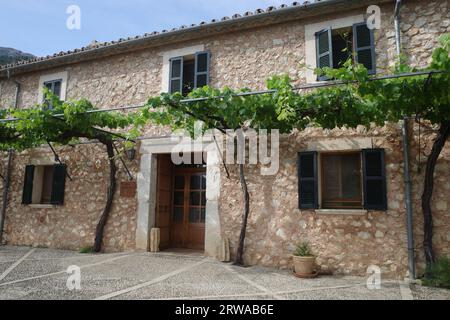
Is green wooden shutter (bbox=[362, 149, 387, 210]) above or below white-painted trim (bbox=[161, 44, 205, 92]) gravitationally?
below

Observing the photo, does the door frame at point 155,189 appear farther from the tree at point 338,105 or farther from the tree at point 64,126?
the tree at point 338,105

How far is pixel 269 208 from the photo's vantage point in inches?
230

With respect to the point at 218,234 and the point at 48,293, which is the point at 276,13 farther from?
the point at 48,293

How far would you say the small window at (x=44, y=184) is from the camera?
7.60 m

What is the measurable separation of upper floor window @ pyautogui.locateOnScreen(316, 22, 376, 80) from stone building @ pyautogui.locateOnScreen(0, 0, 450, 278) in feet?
0.08

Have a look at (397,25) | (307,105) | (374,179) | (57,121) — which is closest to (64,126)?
(57,121)

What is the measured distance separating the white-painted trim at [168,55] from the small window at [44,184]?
10.7 feet

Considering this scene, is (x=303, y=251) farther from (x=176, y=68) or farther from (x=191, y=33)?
(x=191, y=33)

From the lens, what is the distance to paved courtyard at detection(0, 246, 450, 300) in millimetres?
3928

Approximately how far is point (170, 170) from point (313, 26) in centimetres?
453

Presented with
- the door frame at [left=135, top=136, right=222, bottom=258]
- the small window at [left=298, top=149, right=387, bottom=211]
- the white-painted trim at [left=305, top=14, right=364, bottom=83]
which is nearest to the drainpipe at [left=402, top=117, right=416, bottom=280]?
the small window at [left=298, top=149, right=387, bottom=211]

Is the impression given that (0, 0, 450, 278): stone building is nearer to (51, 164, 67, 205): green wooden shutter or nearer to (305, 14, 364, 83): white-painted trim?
(305, 14, 364, 83): white-painted trim
